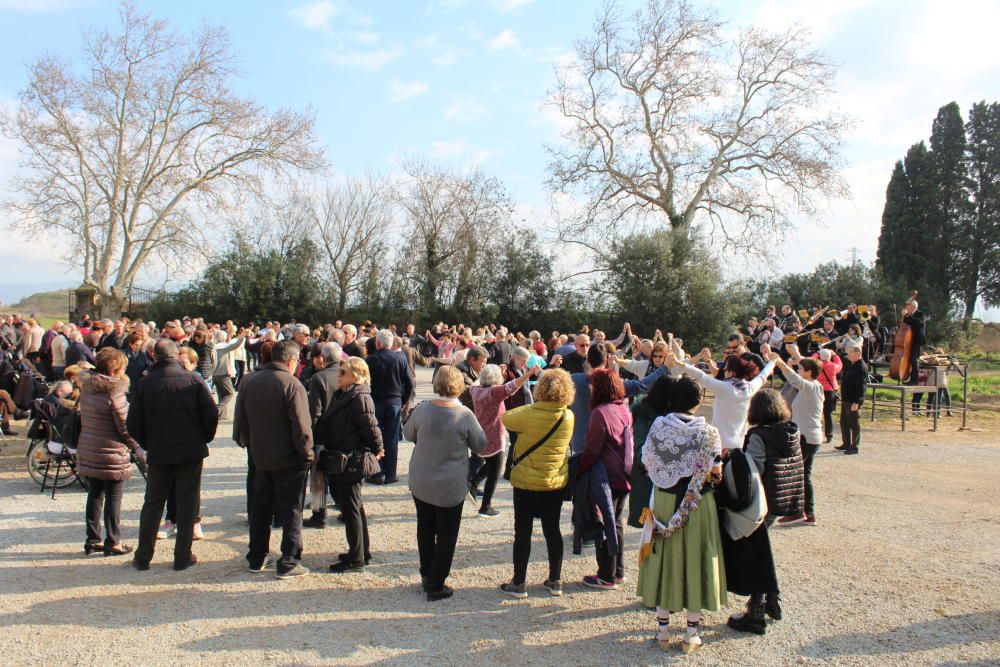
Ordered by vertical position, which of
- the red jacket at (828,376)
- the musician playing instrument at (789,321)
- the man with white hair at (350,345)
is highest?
the musician playing instrument at (789,321)

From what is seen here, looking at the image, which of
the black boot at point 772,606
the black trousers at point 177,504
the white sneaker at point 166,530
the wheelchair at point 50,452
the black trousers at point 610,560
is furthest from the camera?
the wheelchair at point 50,452

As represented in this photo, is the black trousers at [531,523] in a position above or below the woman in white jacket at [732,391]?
below

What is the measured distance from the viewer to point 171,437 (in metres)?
4.97

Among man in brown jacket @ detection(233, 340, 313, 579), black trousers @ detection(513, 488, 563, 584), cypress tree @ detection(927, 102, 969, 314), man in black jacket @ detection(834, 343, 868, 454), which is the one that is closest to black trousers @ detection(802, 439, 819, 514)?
black trousers @ detection(513, 488, 563, 584)

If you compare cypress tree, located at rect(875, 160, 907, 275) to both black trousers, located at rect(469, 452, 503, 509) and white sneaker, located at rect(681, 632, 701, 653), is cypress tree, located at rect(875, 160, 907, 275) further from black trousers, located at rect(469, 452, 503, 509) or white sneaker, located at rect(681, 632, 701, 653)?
white sneaker, located at rect(681, 632, 701, 653)

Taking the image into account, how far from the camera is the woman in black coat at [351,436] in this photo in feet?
16.1

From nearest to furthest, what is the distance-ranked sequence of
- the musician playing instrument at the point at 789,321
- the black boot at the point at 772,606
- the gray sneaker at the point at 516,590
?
the black boot at the point at 772,606 < the gray sneaker at the point at 516,590 < the musician playing instrument at the point at 789,321

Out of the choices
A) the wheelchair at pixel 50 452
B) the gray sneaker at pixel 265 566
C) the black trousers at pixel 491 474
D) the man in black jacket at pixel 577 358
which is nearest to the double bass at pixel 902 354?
the man in black jacket at pixel 577 358

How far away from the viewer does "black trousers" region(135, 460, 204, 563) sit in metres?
5.04

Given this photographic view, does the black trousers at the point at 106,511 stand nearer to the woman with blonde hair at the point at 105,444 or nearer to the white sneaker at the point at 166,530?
the woman with blonde hair at the point at 105,444

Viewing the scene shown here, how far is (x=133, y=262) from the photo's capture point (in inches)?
1088

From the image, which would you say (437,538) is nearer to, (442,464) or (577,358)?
(442,464)

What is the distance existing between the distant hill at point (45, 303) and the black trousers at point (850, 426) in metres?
40.7

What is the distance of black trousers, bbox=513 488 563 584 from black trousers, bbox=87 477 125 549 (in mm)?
3299
